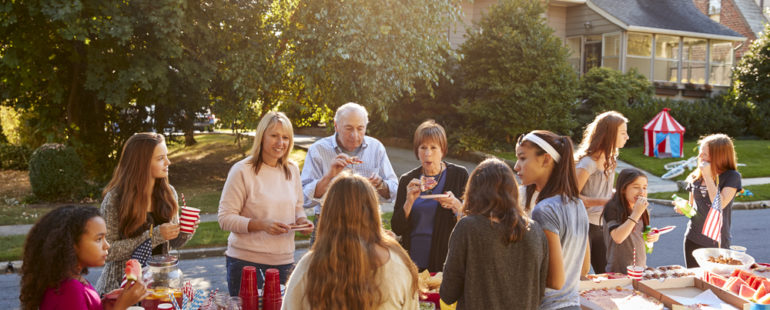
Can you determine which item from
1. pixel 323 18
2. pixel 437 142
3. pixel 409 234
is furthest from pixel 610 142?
pixel 323 18

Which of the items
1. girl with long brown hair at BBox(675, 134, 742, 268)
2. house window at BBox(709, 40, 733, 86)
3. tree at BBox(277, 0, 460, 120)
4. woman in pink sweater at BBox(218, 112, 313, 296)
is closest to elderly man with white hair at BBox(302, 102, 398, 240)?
woman in pink sweater at BBox(218, 112, 313, 296)

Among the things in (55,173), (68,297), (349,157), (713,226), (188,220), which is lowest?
(55,173)

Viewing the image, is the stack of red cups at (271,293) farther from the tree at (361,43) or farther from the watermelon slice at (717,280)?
the tree at (361,43)

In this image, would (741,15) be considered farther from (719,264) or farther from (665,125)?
(719,264)

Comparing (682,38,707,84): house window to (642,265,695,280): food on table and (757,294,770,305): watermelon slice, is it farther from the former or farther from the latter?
(757,294,770,305): watermelon slice

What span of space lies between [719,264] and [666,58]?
25891 mm

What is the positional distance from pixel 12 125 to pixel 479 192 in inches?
857

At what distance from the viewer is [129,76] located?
1181 cm

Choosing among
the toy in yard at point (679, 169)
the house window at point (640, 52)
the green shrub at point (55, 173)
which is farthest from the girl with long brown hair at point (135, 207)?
the house window at point (640, 52)

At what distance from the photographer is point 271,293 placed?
304 centimetres

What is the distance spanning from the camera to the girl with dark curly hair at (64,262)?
2.58 metres

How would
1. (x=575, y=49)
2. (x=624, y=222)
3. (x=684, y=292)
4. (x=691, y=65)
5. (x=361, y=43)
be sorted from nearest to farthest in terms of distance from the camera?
(x=684, y=292)
(x=624, y=222)
(x=361, y=43)
(x=575, y=49)
(x=691, y=65)

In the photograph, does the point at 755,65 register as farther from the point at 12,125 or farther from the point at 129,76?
the point at 12,125

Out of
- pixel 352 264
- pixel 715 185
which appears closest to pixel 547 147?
pixel 352 264
